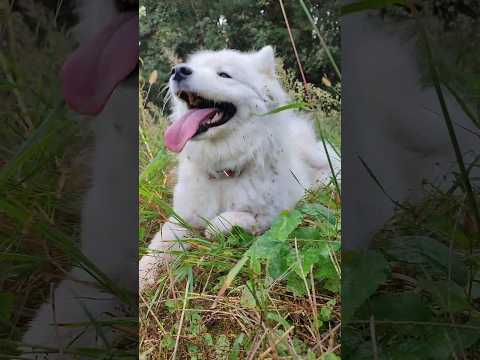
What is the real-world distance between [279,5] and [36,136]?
21.7 inches

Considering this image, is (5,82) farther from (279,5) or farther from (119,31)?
(279,5)

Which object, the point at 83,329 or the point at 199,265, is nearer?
the point at 199,265

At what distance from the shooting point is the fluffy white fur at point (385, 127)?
3.54 feet

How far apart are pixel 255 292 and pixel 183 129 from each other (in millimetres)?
320

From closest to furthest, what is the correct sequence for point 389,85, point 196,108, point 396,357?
1. point 396,357
2. point 196,108
3. point 389,85

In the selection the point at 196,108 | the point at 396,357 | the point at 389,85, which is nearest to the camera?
the point at 396,357

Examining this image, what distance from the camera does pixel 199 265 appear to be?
3.18 feet

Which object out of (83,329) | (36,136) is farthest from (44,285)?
(36,136)

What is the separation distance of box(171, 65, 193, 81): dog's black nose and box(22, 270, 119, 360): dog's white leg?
46 cm

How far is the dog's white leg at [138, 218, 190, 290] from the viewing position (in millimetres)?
965

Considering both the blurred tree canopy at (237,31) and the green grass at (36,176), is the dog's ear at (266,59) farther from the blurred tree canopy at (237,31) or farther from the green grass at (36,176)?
the green grass at (36,176)

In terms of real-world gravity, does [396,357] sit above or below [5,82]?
below

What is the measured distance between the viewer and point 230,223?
39.6 inches

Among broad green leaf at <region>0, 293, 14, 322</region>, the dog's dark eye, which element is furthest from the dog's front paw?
broad green leaf at <region>0, 293, 14, 322</region>
